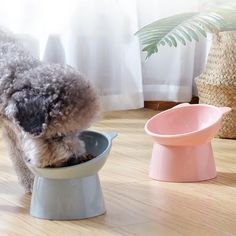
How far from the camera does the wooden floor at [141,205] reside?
4.39ft

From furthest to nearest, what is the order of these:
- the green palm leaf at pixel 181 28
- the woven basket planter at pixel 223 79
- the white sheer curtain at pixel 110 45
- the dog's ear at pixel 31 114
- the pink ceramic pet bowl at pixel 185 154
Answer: the white sheer curtain at pixel 110 45
the woven basket planter at pixel 223 79
the green palm leaf at pixel 181 28
the pink ceramic pet bowl at pixel 185 154
the dog's ear at pixel 31 114

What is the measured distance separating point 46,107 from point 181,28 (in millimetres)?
970

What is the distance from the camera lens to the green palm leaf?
6.65 feet

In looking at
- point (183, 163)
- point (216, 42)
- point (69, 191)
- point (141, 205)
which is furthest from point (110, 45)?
point (69, 191)

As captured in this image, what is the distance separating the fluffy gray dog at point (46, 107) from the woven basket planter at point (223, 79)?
1.05 m

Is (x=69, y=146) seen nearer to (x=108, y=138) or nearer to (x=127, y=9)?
(x=108, y=138)

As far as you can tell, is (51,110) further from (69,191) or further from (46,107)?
(69,191)

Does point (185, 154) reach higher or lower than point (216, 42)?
lower

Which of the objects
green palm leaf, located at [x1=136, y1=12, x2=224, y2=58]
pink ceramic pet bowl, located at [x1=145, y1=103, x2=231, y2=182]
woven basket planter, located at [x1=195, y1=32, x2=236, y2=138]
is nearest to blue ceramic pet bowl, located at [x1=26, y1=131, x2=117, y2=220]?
pink ceramic pet bowl, located at [x1=145, y1=103, x2=231, y2=182]

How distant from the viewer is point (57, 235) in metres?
1.30

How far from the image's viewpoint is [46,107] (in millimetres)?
1249

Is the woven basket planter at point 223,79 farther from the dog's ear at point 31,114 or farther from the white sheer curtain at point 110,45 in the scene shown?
the dog's ear at point 31,114

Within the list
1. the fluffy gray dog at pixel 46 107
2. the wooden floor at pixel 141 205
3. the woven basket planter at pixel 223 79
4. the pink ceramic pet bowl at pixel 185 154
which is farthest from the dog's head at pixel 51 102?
the woven basket planter at pixel 223 79

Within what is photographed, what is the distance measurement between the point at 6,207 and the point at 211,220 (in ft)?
1.64
